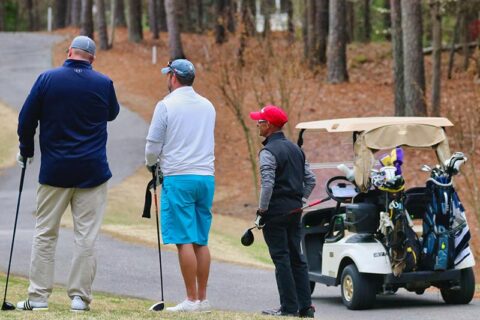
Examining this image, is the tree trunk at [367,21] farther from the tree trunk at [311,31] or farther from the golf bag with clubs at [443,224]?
the golf bag with clubs at [443,224]

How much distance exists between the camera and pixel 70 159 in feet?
27.3

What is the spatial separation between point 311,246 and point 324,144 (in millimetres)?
7205

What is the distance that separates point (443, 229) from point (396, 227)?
50cm

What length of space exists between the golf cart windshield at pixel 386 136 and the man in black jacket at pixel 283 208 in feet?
7.26

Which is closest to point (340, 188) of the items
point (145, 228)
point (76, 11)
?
point (145, 228)

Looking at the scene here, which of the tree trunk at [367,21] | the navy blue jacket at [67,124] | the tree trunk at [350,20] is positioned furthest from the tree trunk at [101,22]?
the navy blue jacket at [67,124]

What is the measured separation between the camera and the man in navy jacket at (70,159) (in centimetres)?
834

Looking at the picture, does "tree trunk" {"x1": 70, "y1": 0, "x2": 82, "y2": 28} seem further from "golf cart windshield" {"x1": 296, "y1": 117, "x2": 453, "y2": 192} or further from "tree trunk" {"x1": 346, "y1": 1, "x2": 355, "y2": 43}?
"golf cart windshield" {"x1": 296, "y1": 117, "x2": 453, "y2": 192}

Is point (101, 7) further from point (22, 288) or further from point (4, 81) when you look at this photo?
point (22, 288)

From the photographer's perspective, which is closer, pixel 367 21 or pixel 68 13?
pixel 367 21

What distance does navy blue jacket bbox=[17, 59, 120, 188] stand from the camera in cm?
834

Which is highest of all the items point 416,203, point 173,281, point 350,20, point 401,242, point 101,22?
point 101,22

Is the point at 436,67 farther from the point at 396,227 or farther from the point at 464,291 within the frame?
the point at 396,227

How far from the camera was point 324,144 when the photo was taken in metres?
19.6
